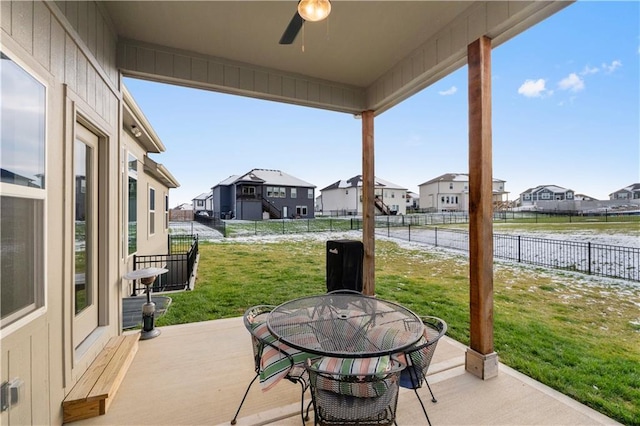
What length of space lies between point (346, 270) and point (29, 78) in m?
3.35

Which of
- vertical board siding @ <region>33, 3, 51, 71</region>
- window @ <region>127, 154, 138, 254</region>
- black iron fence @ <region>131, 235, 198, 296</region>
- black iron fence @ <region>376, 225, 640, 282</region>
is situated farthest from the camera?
black iron fence @ <region>376, 225, 640, 282</region>

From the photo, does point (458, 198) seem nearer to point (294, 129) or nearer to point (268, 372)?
point (294, 129)

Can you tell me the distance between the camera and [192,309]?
4.17m

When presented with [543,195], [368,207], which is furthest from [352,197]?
[368,207]

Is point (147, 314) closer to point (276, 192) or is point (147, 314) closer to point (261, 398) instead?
point (261, 398)

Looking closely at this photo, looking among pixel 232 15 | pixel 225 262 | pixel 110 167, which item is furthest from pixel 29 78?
pixel 225 262

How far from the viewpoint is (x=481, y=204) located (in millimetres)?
2324

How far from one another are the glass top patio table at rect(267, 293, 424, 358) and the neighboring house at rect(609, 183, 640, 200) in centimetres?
A: 240

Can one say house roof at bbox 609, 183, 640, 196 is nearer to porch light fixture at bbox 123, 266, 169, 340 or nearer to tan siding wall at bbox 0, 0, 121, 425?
tan siding wall at bbox 0, 0, 121, 425

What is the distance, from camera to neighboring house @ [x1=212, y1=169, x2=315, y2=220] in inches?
877

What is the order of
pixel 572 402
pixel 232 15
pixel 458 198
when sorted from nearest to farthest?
pixel 572 402, pixel 232 15, pixel 458 198

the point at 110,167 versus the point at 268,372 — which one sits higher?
the point at 110,167

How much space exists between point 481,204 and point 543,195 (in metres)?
9.40

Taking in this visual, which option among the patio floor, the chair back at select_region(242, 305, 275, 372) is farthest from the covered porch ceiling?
the patio floor
